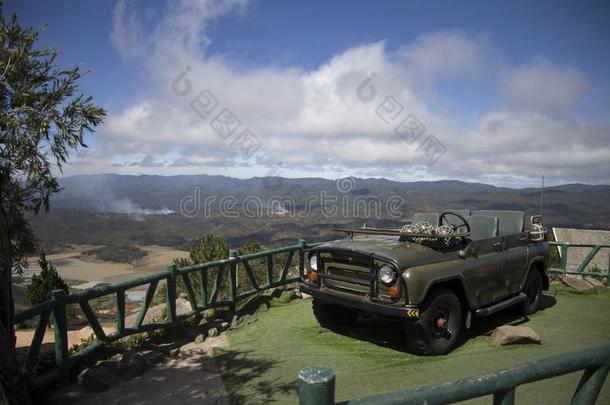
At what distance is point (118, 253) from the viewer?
159 metres

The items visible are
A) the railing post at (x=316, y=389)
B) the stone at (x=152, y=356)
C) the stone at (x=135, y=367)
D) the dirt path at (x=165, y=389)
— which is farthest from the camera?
the stone at (x=152, y=356)

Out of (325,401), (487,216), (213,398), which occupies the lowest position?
(213,398)

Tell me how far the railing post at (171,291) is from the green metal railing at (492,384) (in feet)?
19.5

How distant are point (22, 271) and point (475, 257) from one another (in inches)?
230

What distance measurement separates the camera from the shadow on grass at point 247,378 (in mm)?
5105

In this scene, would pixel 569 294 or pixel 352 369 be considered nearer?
pixel 352 369

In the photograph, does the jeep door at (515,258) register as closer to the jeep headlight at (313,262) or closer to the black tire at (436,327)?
the black tire at (436,327)

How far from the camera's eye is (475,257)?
6.31 metres

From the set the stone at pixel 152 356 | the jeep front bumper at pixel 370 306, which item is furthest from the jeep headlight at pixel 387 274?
the stone at pixel 152 356

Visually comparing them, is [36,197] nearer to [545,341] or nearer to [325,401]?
[325,401]

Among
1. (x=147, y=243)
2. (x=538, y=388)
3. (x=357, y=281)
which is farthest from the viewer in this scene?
(x=147, y=243)

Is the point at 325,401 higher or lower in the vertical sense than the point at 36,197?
lower

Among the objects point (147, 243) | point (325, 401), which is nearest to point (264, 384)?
point (325, 401)

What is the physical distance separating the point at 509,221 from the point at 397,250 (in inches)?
109
